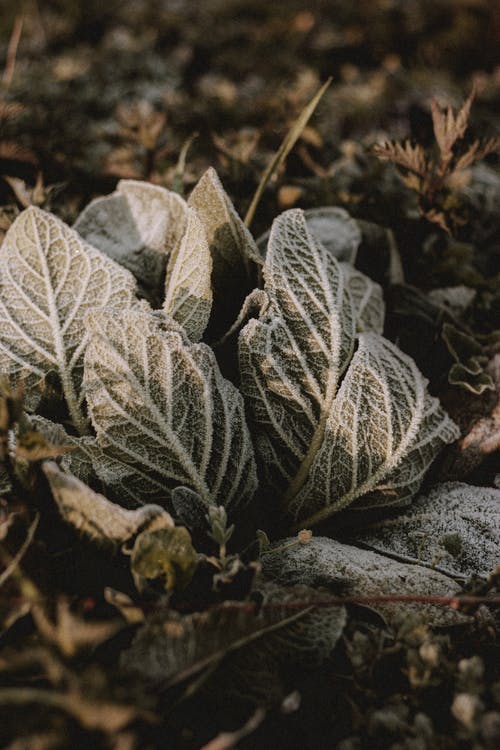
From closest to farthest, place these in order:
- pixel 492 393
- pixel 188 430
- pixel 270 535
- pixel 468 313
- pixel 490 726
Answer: pixel 490 726, pixel 188 430, pixel 270 535, pixel 492 393, pixel 468 313

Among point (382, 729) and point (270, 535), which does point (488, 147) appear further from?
point (382, 729)

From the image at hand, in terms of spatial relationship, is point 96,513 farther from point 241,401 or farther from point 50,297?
point 50,297

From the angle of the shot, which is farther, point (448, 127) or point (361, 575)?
point (448, 127)

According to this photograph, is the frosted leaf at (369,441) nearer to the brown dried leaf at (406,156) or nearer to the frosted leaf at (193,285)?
the frosted leaf at (193,285)

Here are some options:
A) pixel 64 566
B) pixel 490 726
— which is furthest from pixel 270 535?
pixel 490 726

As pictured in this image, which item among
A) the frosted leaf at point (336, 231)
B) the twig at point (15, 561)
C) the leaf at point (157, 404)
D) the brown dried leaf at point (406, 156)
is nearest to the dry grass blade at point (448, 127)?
the brown dried leaf at point (406, 156)


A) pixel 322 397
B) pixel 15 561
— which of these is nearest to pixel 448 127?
pixel 322 397
